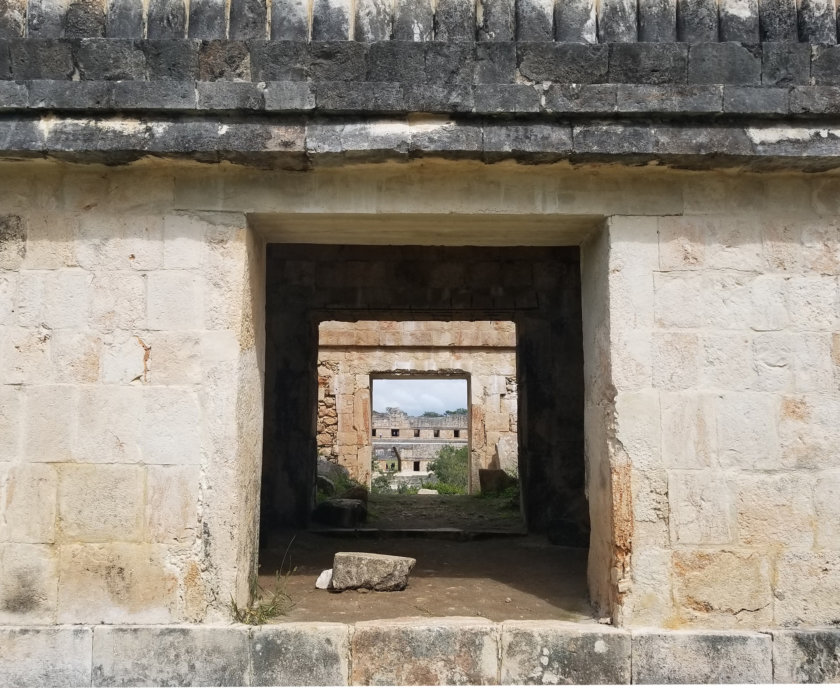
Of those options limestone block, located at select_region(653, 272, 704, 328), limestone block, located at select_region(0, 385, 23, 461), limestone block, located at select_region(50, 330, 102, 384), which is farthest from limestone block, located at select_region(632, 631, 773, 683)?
limestone block, located at select_region(0, 385, 23, 461)

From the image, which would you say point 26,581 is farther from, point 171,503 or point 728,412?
point 728,412

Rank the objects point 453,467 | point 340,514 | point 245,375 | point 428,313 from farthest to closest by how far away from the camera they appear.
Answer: point 453,467 → point 428,313 → point 340,514 → point 245,375

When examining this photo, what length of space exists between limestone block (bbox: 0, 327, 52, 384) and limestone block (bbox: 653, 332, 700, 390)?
9.57ft

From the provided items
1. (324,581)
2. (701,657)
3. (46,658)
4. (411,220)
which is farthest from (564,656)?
(46,658)

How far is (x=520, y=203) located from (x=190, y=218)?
161cm

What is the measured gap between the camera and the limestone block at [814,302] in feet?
12.4

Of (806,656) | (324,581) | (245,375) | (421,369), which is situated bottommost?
(806,656)

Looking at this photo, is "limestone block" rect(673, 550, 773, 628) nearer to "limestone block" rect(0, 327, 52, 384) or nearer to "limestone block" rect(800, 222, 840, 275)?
"limestone block" rect(800, 222, 840, 275)

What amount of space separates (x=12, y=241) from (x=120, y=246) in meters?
0.53

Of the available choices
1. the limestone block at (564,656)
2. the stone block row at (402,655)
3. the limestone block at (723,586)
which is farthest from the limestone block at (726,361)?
the limestone block at (564,656)

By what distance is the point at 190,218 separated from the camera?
381cm

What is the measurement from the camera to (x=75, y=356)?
3736mm

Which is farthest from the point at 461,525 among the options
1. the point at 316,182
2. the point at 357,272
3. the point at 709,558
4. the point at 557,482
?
the point at 316,182

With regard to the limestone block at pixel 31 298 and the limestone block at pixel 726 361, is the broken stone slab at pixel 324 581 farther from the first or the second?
the limestone block at pixel 726 361
